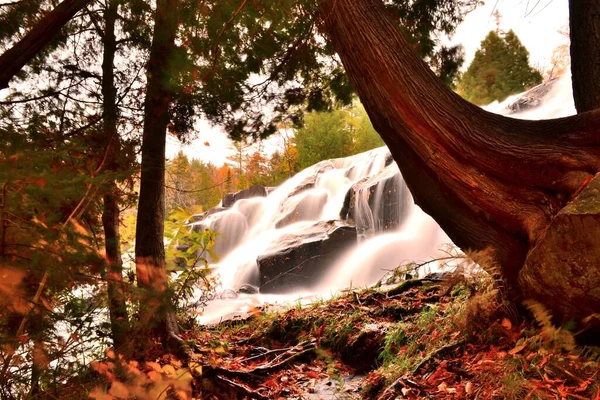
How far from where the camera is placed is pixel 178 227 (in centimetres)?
499

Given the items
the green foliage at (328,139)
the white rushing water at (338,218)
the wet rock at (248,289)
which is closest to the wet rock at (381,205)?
the white rushing water at (338,218)

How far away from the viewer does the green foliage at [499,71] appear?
19.1 m

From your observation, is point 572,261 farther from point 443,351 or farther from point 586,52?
point 586,52

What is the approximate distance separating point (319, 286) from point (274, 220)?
194 inches

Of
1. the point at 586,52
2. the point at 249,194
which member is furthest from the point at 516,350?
the point at 249,194

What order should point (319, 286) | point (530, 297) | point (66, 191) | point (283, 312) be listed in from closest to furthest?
point (66, 191) < point (530, 297) < point (283, 312) < point (319, 286)

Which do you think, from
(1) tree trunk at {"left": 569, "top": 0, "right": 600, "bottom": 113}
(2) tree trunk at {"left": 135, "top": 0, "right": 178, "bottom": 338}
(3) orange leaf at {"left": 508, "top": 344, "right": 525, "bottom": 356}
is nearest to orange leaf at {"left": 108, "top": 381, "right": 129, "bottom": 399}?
(2) tree trunk at {"left": 135, "top": 0, "right": 178, "bottom": 338}

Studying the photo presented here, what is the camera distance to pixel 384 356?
407 centimetres

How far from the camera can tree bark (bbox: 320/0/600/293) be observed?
3.13 m

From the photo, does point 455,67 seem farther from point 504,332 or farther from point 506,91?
point 506,91

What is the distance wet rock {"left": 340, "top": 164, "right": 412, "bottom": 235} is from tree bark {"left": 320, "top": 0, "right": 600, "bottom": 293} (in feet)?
24.5

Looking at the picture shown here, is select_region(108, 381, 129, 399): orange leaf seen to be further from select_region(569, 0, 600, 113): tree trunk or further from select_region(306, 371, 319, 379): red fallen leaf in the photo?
select_region(569, 0, 600, 113): tree trunk

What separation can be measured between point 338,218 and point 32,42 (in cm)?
988

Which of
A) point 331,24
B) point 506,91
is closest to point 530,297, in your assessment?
point 331,24
